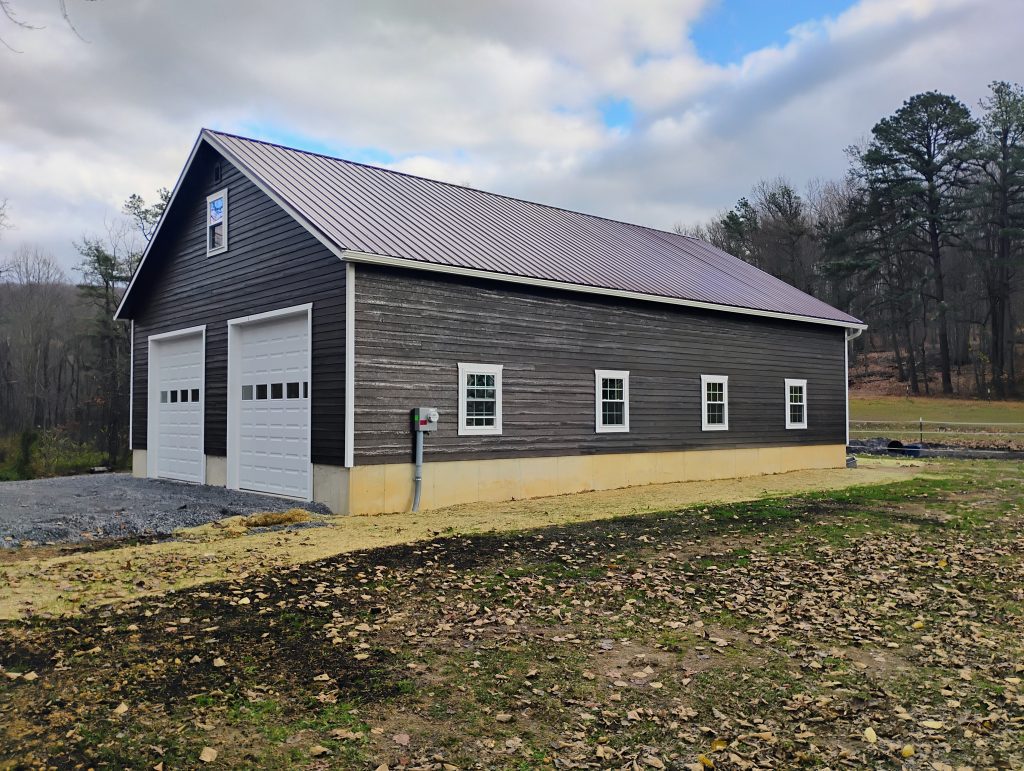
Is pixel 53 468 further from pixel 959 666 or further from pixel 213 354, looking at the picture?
pixel 959 666

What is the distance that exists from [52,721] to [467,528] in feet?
23.5

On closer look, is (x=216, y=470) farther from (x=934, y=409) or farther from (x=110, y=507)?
(x=934, y=409)

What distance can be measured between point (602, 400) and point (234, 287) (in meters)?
7.74

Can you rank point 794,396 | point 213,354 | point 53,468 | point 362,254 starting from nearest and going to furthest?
point 362,254 < point 213,354 < point 794,396 < point 53,468

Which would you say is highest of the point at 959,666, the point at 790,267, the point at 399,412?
the point at 790,267

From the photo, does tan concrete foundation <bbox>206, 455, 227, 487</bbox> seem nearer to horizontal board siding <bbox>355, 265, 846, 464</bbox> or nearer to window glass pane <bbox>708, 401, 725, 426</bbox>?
horizontal board siding <bbox>355, 265, 846, 464</bbox>

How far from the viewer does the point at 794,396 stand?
21.5 metres

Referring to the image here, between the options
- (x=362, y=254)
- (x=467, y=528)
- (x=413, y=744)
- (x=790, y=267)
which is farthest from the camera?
(x=790, y=267)

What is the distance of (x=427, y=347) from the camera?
13.8 m

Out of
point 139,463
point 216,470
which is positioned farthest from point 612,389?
point 139,463

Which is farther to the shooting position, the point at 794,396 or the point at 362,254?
the point at 794,396

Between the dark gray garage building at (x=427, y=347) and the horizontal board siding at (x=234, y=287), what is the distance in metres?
0.05

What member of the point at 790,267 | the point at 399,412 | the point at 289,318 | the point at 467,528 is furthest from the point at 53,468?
the point at 790,267

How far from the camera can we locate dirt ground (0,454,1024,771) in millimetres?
4363
